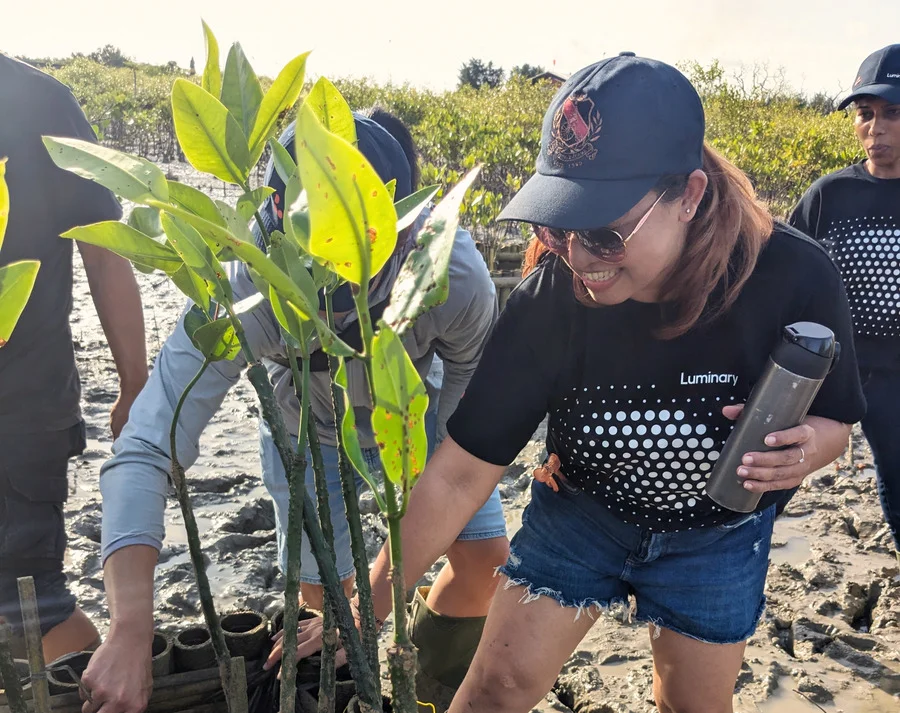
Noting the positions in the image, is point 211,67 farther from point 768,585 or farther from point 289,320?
point 768,585

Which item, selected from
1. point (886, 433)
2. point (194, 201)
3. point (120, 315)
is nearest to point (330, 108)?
point (194, 201)

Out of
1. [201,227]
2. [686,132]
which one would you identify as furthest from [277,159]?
[686,132]

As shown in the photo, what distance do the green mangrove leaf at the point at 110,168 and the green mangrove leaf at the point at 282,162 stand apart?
0.46ft

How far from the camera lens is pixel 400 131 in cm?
212

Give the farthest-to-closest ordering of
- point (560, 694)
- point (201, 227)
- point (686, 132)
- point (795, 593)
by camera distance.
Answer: point (795, 593) → point (560, 694) → point (686, 132) → point (201, 227)

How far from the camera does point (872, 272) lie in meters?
2.86

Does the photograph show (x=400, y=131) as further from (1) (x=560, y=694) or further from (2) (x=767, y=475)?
(1) (x=560, y=694)

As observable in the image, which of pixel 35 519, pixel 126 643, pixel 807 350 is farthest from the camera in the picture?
pixel 35 519

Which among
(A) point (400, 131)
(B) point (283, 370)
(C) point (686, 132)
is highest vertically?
(C) point (686, 132)

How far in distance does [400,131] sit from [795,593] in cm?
240

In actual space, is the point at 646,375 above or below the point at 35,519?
above

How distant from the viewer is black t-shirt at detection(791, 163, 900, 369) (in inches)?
111

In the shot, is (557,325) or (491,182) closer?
(557,325)

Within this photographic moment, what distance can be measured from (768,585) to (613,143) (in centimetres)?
251
